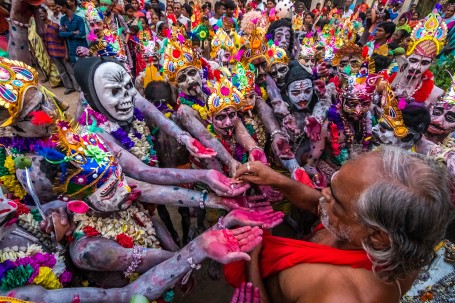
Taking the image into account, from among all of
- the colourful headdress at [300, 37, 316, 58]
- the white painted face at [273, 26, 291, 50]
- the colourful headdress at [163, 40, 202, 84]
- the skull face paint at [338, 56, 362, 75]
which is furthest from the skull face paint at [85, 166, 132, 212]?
the colourful headdress at [300, 37, 316, 58]

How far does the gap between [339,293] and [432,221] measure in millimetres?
517

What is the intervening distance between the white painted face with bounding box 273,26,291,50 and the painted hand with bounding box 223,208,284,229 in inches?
147

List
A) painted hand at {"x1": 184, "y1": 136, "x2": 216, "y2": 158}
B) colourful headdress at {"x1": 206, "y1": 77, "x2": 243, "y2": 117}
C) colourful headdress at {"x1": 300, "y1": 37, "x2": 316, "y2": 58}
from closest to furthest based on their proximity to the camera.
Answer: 1. painted hand at {"x1": 184, "y1": 136, "x2": 216, "y2": 158}
2. colourful headdress at {"x1": 206, "y1": 77, "x2": 243, "y2": 117}
3. colourful headdress at {"x1": 300, "y1": 37, "x2": 316, "y2": 58}

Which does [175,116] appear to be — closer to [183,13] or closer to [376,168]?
[376,168]

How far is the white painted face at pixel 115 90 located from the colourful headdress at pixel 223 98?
2.62ft

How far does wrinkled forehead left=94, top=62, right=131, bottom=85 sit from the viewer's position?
2244 mm

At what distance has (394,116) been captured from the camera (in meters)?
2.68

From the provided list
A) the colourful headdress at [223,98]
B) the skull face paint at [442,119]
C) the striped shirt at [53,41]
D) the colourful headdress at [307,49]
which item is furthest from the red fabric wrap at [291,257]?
the striped shirt at [53,41]

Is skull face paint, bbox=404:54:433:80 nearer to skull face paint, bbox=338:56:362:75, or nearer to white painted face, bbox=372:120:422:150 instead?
skull face paint, bbox=338:56:362:75

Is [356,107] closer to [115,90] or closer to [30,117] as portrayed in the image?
[115,90]

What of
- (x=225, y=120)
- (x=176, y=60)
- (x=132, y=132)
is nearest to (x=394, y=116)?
(x=225, y=120)

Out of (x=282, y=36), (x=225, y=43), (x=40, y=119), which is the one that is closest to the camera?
(x=40, y=119)

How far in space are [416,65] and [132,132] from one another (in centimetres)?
390

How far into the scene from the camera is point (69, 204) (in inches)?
66.6
